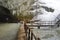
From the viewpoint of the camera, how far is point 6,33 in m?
2.73

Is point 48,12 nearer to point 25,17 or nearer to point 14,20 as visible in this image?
point 25,17

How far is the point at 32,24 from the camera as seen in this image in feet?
10.2

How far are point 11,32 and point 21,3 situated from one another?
0.73m

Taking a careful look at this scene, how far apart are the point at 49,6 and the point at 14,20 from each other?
0.80m

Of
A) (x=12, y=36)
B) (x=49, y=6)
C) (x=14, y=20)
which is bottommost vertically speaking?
(x=12, y=36)

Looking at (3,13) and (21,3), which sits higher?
(21,3)

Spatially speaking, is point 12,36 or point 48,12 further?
point 48,12

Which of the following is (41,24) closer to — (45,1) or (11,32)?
(45,1)

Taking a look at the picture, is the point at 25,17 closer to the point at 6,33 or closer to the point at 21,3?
the point at 21,3

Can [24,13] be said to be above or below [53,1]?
below

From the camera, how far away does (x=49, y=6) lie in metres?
3.18

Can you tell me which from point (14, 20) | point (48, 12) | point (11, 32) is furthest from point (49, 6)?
point (11, 32)

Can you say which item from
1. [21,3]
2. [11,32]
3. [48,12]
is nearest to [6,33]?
[11,32]

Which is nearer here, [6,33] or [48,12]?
[6,33]
